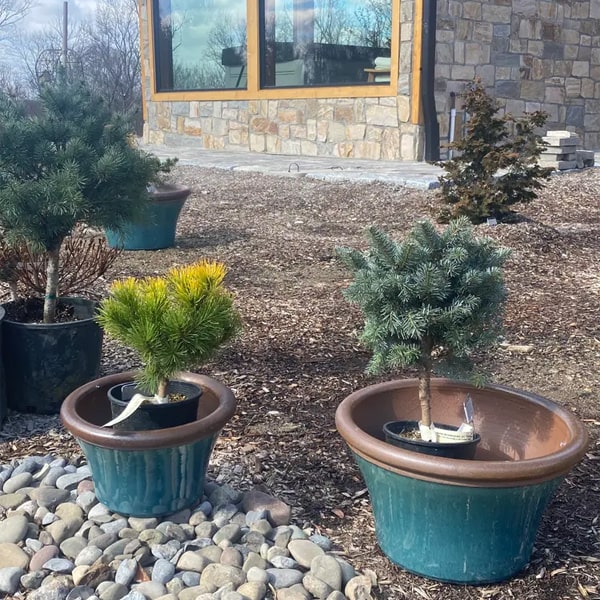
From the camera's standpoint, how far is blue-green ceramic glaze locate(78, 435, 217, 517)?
219 centimetres

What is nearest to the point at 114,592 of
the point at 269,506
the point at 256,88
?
the point at 269,506

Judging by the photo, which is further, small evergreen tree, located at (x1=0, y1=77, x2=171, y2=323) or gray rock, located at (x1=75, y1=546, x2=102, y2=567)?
small evergreen tree, located at (x1=0, y1=77, x2=171, y2=323)

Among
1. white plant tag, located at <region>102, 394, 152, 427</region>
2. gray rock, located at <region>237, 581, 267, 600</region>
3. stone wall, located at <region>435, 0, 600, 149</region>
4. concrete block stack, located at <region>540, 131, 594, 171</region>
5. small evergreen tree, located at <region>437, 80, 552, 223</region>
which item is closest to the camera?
gray rock, located at <region>237, 581, 267, 600</region>

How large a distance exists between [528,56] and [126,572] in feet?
33.9

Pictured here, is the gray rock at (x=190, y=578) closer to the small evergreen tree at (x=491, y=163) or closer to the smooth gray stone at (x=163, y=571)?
the smooth gray stone at (x=163, y=571)

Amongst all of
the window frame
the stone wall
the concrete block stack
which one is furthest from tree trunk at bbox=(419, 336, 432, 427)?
the window frame

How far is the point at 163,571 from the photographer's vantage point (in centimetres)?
203

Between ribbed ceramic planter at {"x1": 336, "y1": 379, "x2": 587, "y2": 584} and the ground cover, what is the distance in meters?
0.08

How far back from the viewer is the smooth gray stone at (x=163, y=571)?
2023 millimetres

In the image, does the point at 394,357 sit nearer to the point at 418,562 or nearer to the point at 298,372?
the point at 418,562

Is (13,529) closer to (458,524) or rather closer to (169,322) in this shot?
(169,322)

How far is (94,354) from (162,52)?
1248 cm

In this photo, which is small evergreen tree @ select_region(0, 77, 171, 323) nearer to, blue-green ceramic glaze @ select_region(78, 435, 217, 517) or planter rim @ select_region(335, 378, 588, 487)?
blue-green ceramic glaze @ select_region(78, 435, 217, 517)

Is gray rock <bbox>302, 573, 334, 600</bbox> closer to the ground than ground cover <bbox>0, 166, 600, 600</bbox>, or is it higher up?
closer to the ground
